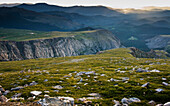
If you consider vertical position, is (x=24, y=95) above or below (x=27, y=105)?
below

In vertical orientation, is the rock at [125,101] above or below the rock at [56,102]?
below

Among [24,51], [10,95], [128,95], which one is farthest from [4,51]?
[128,95]

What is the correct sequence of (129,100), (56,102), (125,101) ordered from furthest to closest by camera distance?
(129,100) → (125,101) → (56,102)

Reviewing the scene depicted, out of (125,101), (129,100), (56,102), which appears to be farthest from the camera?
(129,100)

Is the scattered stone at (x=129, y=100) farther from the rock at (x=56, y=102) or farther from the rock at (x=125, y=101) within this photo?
the rock at (x=56, y=102)

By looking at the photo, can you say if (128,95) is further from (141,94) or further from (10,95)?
(10,95)

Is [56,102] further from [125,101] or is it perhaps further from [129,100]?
[129,100]

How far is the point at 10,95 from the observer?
1814 cm

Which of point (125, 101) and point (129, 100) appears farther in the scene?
point (129, 100)

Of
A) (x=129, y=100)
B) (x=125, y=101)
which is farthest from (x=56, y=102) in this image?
(x=129, y=100)

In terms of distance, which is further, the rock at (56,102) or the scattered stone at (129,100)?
the scattered stone at (129,100)

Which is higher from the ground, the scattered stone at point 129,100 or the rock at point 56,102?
the rock at point 56,102

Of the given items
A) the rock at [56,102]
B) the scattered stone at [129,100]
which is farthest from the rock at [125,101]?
the rock at [56,102]

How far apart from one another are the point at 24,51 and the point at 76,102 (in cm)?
15697
